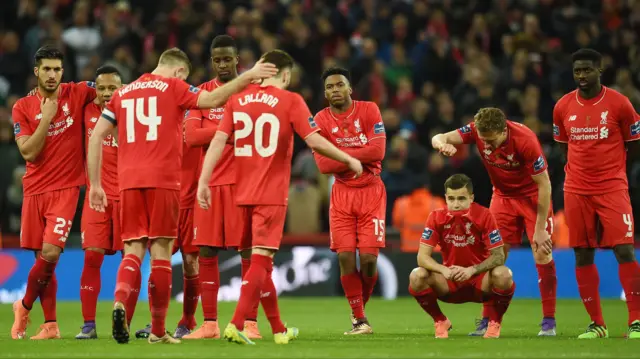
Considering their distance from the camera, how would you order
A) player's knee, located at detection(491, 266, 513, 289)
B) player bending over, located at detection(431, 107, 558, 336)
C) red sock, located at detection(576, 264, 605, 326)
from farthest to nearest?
red sock, located at detection(576, 264, 605, 326) < player bending over, located at detection(431, 107, 558, 336) < player's knee, located at detection(491, 266, 513, 289)

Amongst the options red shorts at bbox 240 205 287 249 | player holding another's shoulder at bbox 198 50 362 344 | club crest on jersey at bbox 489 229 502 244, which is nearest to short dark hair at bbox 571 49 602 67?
club crest on jersey at bbox 489 229 502 244

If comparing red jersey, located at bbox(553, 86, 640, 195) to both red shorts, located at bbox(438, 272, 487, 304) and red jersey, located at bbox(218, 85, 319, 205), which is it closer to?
red shorts, located at bbox(438, 272, 487, 304)

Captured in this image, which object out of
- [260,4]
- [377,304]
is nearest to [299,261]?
[377,304]

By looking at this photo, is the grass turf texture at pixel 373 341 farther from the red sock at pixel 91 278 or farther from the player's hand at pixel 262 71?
the player's hand at pixel 262 71

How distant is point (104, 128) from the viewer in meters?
9.63

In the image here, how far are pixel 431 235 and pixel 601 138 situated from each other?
1.95 metres

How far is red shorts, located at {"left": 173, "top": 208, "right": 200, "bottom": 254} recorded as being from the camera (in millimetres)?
11156

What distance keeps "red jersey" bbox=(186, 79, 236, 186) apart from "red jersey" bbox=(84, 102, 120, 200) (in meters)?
0.80

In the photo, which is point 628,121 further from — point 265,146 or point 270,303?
point 270,303

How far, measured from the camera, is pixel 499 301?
10445 mm

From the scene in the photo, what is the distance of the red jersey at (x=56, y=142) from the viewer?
434 inches

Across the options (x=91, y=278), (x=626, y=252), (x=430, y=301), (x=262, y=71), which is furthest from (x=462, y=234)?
(x=91, y=278)

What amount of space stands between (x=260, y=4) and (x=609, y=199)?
42.4 feet

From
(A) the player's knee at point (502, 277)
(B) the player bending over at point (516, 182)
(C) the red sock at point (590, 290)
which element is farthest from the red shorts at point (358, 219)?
(C) the red sock at point (590, 290)
